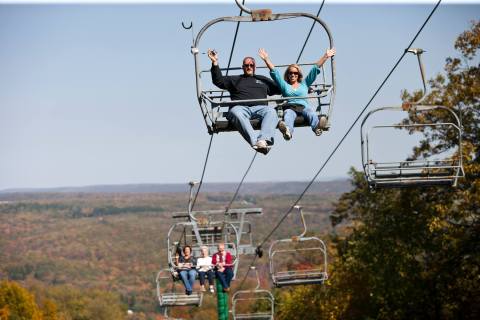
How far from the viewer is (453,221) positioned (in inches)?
1300

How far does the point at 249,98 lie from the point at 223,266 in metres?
7.77

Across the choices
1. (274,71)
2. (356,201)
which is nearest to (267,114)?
(274,71)

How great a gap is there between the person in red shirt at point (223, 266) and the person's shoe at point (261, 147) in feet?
26.3

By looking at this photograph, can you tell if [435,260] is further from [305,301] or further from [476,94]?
[305,301]

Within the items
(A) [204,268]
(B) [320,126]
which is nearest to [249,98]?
(B) [320,126]

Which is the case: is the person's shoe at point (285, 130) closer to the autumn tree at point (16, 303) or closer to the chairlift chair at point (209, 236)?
the chairlift chair at point (209, 236)

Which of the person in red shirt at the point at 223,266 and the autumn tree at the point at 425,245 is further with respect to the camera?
the autumn tree at the point at 425,245

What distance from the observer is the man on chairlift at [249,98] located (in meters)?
11.5

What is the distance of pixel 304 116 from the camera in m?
12.0

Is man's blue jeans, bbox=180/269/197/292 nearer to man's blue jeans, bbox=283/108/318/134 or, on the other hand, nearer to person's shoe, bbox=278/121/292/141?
man's blue jeans, bbox=283/108/318/134

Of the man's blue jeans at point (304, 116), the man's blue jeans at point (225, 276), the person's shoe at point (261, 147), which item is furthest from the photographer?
the man's blue jeans at point (225, 276)

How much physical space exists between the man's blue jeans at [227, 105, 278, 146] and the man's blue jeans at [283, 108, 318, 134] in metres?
0.18

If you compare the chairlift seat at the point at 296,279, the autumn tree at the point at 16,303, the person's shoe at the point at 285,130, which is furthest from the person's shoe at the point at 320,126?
the autumn tree at the point at 16,303

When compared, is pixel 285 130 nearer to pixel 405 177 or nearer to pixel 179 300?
pixel 405 177
